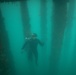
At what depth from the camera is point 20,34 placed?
11.9 feet

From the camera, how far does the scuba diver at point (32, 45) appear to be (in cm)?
364

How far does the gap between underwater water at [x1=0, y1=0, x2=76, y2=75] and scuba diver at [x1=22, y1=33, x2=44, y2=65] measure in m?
0.06

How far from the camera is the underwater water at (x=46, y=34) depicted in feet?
11.6

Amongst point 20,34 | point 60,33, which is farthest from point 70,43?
point 20,34

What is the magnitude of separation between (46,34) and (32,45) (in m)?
0.33

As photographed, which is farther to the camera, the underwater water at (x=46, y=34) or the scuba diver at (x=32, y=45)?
the scuba diver at (x=32, y=45)

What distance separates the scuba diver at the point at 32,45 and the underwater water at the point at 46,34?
59 millimetres

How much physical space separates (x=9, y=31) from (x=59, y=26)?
905mm

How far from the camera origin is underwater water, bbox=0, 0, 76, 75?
3539mm

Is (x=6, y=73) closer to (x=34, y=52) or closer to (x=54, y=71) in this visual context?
(x=34, y=52)

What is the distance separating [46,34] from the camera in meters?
3.66

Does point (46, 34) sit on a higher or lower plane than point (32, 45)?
higher

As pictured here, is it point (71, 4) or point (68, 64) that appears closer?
point (71, 4)

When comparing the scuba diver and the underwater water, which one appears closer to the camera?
the underwater water
